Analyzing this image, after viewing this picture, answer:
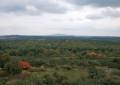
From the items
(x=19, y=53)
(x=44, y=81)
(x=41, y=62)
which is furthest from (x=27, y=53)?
(x=44, y=81)

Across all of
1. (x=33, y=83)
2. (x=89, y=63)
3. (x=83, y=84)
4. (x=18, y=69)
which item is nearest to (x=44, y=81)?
(x=33, y=83)

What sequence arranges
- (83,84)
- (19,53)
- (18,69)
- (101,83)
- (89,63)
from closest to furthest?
(83,84) → (101,83) → (18,69) → (89,63) → (19,53)

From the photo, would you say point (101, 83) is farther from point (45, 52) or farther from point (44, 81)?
point (45, 52)

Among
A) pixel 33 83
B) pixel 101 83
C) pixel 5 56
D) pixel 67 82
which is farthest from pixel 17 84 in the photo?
pixel 5 56

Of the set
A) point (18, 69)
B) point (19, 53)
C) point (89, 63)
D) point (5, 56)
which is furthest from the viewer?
point (19, 53)

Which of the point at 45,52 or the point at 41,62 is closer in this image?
the point at 41,62

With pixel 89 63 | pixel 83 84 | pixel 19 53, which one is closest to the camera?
pixel 83 84

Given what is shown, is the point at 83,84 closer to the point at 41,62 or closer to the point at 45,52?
the point at 41,62

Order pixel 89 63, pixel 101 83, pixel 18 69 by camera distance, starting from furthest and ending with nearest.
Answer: pixel 89 63 < pixel 18 69 < pixel 101 83

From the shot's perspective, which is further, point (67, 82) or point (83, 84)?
point (67, 82)
